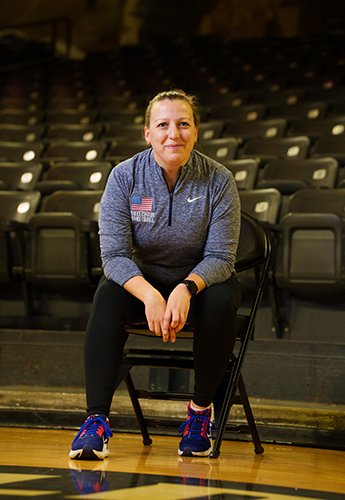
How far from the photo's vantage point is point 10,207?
3.25m

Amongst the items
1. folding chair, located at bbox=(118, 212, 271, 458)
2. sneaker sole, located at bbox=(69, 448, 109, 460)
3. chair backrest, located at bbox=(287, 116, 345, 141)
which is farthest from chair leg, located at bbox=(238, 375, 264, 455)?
chair backrest, located at bbox=(287, 116, 345, 141)

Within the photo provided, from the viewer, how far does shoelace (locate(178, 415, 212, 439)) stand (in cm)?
183

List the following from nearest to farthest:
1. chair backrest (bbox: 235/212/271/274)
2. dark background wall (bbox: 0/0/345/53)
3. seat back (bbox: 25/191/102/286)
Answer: chair backrest (bbox: 235/212/271/274), seat back (bbox: 25/191/102/286), dark background wall (bbox: 0/0/345/53)

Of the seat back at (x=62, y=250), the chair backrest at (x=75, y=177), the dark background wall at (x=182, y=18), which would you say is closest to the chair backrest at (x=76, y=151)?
the chair backrest at (x=75, y=177)

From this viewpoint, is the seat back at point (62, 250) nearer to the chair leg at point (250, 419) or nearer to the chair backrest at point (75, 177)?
the chair backrest at point (75, 177)

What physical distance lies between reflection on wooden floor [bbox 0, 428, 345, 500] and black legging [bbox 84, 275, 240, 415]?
0.46ft

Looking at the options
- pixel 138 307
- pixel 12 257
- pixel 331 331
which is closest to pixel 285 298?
pixel 331 331

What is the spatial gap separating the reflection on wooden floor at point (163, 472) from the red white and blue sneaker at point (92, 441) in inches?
0.8

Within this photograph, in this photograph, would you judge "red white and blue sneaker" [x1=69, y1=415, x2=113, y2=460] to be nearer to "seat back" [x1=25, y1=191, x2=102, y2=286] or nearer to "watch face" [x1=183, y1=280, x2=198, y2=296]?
"watch face" [x1=183, y1=280, x2=198, y2=296]

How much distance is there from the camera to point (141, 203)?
1.86 meters

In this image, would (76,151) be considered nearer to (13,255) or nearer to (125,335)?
(13,255)

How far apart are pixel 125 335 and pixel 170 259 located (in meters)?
0.18

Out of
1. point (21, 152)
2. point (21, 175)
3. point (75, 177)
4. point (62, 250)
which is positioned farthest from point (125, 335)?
point (21, 152)

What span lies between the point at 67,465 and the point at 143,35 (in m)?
8.02
